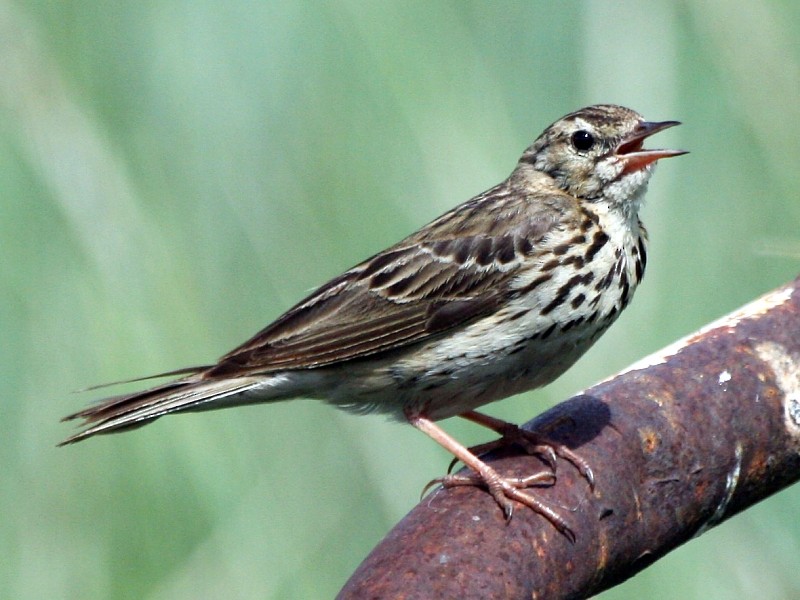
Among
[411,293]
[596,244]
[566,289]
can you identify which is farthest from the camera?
[411,293]

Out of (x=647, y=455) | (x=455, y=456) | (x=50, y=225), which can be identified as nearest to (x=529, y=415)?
(x=455, y=456)

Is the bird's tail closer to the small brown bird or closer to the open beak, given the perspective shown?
the small brown bird

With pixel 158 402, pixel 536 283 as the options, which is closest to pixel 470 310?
pixel 536 283

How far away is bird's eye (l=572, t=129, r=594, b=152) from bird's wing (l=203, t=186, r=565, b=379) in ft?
0.61

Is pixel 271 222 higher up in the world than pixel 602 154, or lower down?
higher up

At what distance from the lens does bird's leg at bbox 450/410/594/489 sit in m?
2.99

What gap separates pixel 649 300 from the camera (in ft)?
14.0

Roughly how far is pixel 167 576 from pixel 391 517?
24.6 inches

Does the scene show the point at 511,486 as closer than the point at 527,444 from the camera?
Yes

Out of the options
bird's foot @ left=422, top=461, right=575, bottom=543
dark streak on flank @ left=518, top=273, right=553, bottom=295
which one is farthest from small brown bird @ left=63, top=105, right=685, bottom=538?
bird's foot @ left=422, top=461, right=575, bottom=543

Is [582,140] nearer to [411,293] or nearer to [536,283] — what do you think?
[536,283]

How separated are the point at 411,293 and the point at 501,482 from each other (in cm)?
109

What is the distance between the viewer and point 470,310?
390 centimetres

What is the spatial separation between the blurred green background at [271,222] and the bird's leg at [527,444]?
175mm
